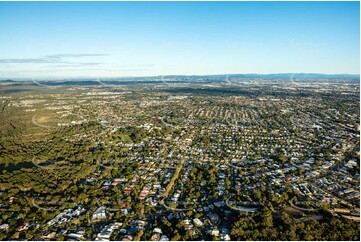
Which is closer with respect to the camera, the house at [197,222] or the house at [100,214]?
the house at [197,222]

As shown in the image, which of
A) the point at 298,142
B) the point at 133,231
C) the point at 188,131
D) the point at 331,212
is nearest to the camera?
the point at 133,231

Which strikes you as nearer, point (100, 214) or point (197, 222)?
point (197, 222)

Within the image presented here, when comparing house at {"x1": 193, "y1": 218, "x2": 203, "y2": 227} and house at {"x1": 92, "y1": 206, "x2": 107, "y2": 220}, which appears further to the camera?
house at {"x1": 92, "y1": 206, "x2": 107, "y2": 220}

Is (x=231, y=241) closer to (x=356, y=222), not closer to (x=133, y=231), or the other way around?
(x=133, y=231)

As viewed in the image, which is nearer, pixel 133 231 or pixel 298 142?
pixel 133 231

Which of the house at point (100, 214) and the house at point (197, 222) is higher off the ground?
the house at point (100, 214)

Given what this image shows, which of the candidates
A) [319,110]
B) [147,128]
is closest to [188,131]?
[147,128]

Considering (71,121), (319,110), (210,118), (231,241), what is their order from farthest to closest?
(319,110), (210,118), (71,121), (231,241)

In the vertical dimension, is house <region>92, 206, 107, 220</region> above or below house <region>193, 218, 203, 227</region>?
above

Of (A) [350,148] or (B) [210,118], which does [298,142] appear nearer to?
(A) [350,148]
